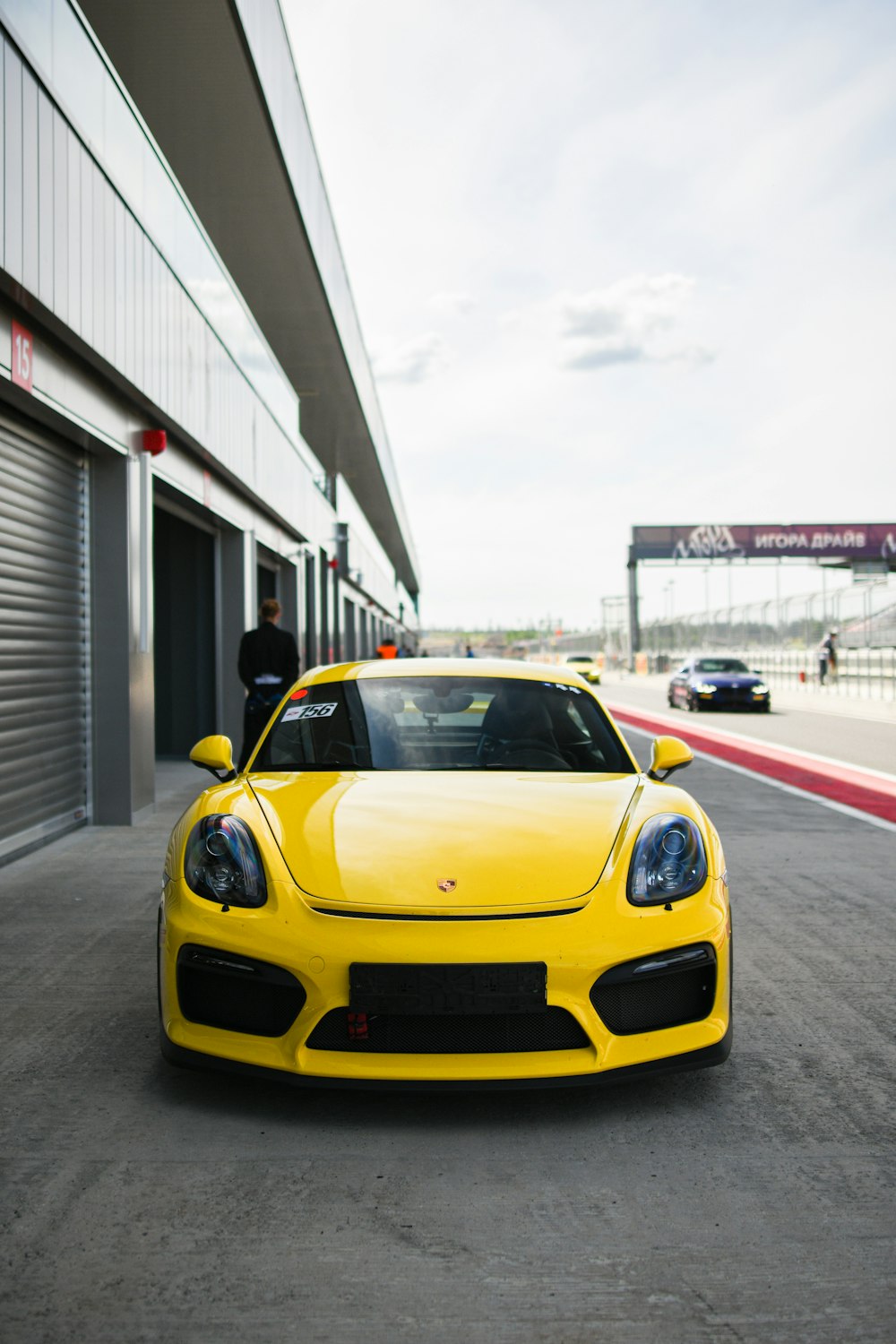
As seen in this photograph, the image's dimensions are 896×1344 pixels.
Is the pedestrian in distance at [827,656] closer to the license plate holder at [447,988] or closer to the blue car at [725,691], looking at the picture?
the blue car at [725,691]

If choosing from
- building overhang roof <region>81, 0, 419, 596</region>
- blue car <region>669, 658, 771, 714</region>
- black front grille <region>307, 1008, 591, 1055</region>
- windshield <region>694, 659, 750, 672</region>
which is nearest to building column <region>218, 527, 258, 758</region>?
building overhang roof <region>81, 0, 419, 596</region>

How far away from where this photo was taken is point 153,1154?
278 cm

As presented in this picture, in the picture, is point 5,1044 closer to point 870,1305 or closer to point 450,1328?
point 450,1328

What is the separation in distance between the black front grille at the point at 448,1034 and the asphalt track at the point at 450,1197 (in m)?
0.23

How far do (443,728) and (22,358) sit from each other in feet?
11.0

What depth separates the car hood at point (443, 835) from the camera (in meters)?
3.00

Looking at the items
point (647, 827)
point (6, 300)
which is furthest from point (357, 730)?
point (6, 300)

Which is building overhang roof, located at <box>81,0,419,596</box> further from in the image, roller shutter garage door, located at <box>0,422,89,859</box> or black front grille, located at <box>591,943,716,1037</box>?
black front grille, located at <box>591,943,716,1037</box>

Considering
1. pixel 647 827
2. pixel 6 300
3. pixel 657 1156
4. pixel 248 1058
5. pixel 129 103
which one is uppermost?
pixel 129 103

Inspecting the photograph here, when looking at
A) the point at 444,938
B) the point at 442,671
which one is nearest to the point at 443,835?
the point at 444,938

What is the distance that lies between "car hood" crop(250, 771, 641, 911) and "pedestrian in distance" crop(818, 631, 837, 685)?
2626cm

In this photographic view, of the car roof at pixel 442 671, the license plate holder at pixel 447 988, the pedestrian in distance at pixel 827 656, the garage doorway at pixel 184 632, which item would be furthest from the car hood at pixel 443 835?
the pedestrian in distance at pixel 827 656

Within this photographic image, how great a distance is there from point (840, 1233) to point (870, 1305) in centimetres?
28

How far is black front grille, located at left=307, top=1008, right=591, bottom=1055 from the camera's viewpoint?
2.86 meters
